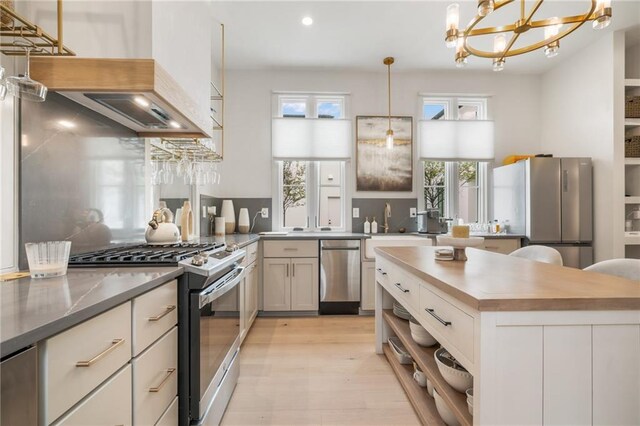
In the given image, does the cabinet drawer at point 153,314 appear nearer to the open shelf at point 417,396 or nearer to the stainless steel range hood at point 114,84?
the stainless steel range hood at point 114,84

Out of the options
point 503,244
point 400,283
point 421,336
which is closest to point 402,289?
point 400,283

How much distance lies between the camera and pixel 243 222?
4.03 metres

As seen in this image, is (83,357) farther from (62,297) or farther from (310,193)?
(310,193)

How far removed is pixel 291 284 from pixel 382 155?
213 centimetres

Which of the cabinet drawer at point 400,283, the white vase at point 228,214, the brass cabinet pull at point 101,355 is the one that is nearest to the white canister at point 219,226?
the white vase at point 228,214

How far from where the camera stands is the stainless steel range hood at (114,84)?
1.32m

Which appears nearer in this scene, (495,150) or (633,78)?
(633,78)

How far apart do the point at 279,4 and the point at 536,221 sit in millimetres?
3572

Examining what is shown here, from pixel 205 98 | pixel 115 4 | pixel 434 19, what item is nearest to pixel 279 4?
pixel 205 98

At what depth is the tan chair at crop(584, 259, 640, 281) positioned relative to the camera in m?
1.50

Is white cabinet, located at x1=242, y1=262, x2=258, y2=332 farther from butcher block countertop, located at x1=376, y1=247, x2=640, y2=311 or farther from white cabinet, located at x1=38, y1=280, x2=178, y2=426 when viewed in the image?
butcher block countertop, located at x1=376, y1=247, x2=640, y2=311

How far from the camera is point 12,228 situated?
48.8 inches

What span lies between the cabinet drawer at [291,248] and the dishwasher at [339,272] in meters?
0.11

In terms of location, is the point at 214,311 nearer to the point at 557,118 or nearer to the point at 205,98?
the point at 205,98
